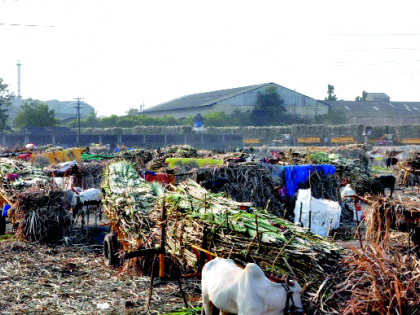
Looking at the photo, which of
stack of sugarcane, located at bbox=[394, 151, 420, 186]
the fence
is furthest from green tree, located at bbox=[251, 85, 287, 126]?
stack of sugarcane, located at bbox=[394, 151, 420, 186]

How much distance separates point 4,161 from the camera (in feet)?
48.9

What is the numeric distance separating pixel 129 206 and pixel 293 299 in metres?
5.04

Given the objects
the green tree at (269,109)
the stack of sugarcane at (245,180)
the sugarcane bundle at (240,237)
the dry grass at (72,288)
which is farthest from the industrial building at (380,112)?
the sugarcane bundle at (240,237)

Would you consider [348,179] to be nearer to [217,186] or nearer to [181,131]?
[217,186]

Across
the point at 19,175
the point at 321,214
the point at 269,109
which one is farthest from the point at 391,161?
the point at 269,109

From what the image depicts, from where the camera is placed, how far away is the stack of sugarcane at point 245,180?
1462cm

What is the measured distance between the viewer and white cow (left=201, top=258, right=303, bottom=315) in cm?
431

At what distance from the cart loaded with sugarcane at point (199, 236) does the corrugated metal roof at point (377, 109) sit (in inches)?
2535

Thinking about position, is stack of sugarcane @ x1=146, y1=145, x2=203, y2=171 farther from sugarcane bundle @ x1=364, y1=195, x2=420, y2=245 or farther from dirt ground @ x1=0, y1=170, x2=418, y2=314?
sugarcane bundle @ x1=364, y1=195, x2=420, y2=245

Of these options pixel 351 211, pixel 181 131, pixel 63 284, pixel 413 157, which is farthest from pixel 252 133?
pixel 63 284

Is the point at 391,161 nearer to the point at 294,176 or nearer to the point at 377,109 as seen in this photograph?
the point at 294,176

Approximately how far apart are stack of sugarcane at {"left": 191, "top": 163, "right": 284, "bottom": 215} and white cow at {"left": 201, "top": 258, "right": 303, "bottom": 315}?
9697mm

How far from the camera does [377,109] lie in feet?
241

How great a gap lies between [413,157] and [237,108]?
1580 inches
